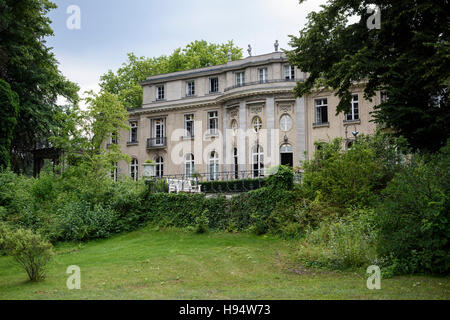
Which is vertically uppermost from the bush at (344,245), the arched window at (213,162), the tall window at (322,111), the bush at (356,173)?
the tall window at (322,111)

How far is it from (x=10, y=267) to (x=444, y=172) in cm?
1182

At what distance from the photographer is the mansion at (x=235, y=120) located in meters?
32.6

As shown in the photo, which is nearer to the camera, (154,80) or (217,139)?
(217,139)

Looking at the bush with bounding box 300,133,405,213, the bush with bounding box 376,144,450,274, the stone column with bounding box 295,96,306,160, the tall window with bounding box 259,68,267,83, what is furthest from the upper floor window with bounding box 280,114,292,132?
the bush with bounding box 376,144,450,274

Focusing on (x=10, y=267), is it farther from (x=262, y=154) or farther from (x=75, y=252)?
(x=262, y=154)

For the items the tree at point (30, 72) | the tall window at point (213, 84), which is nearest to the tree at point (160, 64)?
the tall window at point (213, 84)

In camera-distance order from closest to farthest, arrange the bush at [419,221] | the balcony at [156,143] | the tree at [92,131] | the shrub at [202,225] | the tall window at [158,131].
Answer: the bush at [419,221], the shrub at [202,225], the tree at [92,131], the balcony at [156,143], the tall window at [158,131]

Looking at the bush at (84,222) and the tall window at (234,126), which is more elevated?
the tall window at (234,126)

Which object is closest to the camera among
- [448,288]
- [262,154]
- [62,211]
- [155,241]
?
[448,288]

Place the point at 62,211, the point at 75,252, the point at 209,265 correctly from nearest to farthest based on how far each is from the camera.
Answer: the point at 209,265, the point at 75,252, the point at 62,211

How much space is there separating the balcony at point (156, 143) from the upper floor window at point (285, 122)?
38.2ft

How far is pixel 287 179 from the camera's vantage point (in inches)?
659

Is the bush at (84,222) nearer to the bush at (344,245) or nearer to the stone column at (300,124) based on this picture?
the bush at (344,245)
